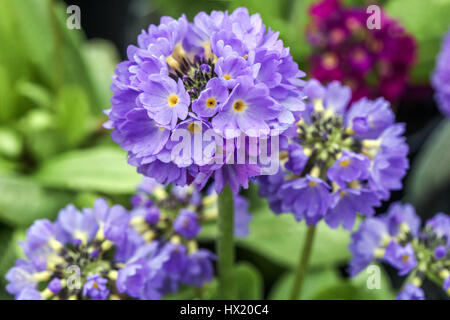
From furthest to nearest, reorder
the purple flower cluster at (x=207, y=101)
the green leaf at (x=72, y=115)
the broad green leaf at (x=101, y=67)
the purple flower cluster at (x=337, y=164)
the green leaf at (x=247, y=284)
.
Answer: the broad green leaf at (x=101, y=67), the green leaf at (x=72, y=115), the green leaf at (x=247, y=284), the purple flower cluster at (x=337, y=164), the purple flower cluster at (x=207, y=101)

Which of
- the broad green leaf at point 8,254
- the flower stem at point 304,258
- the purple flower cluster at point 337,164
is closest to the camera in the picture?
the purple flower cluster at point 337,164

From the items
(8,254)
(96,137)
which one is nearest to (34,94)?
(96,137)

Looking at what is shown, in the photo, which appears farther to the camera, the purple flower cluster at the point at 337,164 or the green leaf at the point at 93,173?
the green leaf at the point at 93,173

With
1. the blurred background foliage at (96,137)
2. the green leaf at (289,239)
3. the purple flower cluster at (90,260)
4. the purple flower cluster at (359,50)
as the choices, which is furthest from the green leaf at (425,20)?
the purple flower cluster at (90,260)

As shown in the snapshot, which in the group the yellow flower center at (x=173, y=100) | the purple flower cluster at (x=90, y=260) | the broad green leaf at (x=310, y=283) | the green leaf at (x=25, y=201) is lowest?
the purple flower cluster at (x=90, y=260)

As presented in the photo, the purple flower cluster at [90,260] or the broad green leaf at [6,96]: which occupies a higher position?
the broad green leaf at [6,96]

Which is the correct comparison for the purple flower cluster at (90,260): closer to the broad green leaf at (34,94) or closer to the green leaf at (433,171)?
the broad green leaf at (34,94)

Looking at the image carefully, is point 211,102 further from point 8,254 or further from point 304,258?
point 8,254
